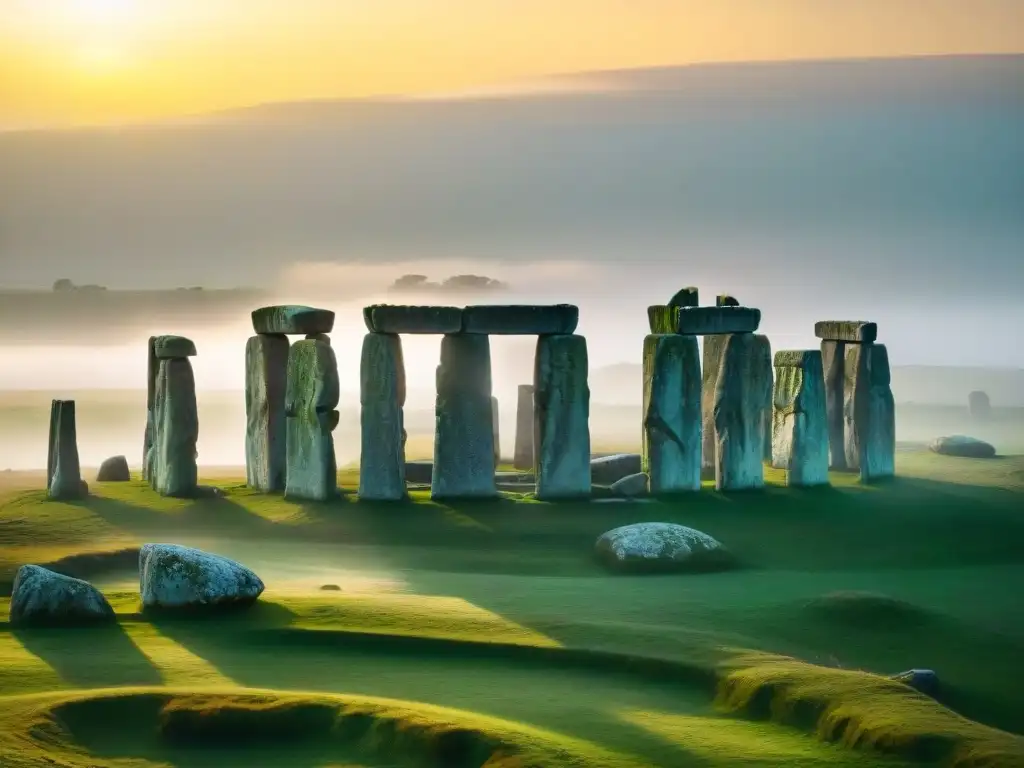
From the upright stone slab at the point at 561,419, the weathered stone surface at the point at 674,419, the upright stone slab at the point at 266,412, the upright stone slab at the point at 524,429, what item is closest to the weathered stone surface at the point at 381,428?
the upright stone slab at the point at 266,412

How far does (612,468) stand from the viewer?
106ft

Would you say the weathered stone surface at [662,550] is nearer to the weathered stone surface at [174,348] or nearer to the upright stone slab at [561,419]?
the upright stone slab at [561,419]

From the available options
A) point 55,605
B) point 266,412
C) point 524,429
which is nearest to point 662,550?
point 55,605

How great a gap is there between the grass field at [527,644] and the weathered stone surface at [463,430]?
1.83 ft

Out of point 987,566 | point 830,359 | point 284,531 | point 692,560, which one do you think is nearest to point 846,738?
point 692,560

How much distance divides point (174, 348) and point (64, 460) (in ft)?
8.74

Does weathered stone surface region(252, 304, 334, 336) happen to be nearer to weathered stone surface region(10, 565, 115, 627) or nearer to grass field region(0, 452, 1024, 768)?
grass field region(0, 452, 1024, 768)

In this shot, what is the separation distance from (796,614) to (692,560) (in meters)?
3.60

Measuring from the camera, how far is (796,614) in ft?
66.7

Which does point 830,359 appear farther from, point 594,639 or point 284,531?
point 594,639

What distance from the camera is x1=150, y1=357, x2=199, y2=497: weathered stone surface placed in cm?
2998

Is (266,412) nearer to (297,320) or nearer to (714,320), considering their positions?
(297,320)

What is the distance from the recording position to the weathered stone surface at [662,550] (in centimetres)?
2373

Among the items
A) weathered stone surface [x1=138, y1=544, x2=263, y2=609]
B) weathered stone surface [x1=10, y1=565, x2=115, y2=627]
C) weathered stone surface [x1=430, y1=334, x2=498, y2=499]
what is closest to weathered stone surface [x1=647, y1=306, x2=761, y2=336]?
weathered stone surface [x1=430, y1=334, x2=498, y2=499]
